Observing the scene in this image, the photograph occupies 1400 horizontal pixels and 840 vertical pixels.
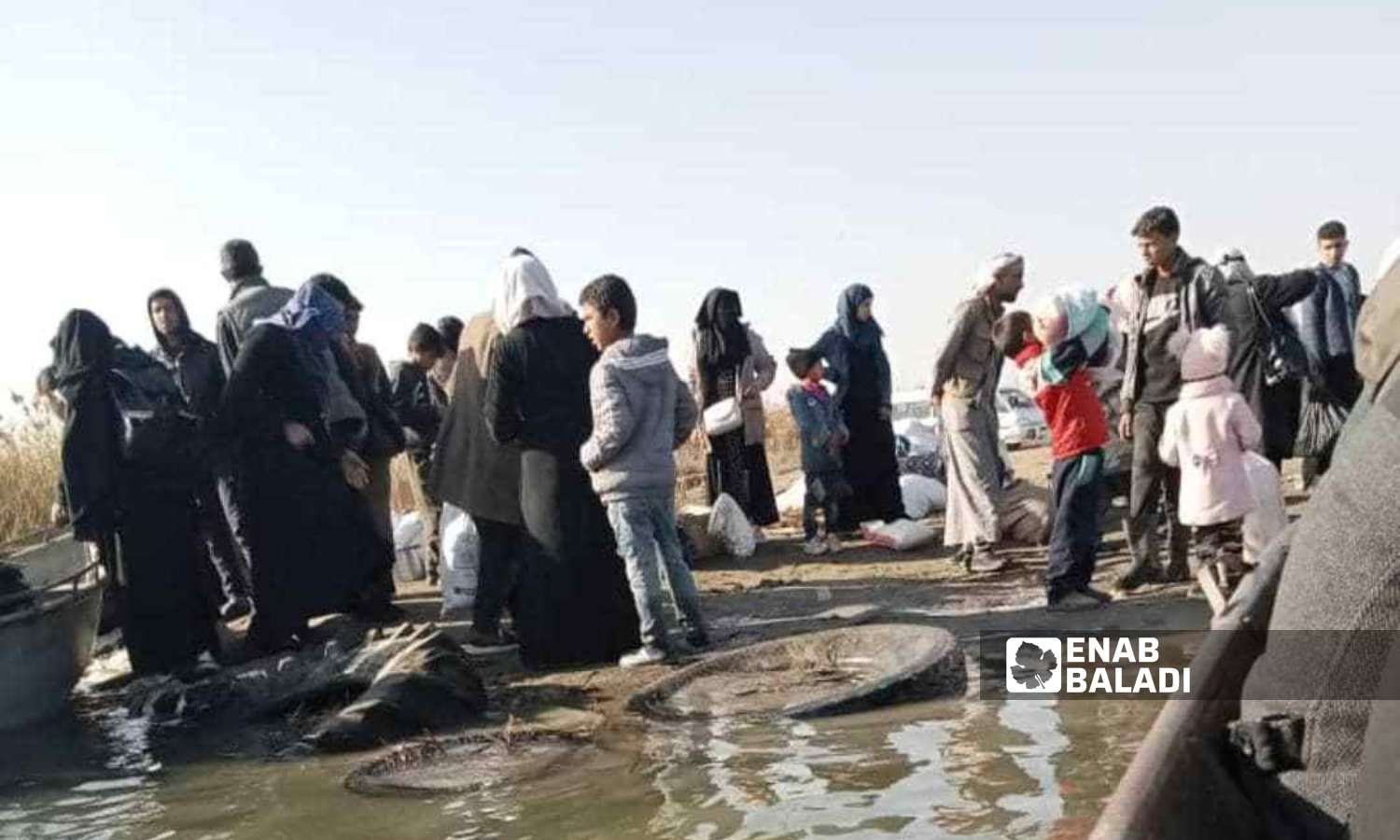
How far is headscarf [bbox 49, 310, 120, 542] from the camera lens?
7.07 metres

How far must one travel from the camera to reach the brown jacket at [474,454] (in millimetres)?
7602

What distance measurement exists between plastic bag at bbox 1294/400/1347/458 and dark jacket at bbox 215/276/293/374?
6603 millimetres

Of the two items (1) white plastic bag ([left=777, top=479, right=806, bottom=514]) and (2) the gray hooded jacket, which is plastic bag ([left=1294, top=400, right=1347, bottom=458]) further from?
(2) the gray hooded jacket

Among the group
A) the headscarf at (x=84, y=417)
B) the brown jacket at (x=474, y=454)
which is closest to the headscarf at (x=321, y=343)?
the brown jacket at (x=474, y=454)

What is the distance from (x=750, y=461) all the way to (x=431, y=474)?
10.4 feet

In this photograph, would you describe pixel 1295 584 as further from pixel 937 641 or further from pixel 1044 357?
pixel 1044 357

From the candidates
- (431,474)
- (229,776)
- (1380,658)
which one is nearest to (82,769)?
(229,776)

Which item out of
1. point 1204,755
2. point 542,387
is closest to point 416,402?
point 542,387

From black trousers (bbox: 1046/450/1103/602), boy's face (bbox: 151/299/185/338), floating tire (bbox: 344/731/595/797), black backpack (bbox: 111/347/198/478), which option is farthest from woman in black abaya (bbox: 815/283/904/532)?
floating tire (bbox: 344/731/595/797)

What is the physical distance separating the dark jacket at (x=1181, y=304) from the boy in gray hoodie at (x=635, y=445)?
8.59 feet

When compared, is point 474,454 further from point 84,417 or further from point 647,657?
point 84,417

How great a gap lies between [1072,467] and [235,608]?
5.62 metres

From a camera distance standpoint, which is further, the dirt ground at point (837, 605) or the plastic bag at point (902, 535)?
the plastic bag at point (902, 535)

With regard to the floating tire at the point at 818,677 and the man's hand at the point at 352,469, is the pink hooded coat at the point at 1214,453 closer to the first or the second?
the floating tire at the point at 818,677
